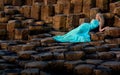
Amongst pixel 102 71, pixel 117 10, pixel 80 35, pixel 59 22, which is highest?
pixel 117 10

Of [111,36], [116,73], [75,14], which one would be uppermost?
[75,14]

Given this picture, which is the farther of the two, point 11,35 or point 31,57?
point 11,35

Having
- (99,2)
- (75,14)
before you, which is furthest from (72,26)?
(99,2)

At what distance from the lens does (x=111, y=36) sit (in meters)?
8.75

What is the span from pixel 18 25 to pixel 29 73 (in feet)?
15.5

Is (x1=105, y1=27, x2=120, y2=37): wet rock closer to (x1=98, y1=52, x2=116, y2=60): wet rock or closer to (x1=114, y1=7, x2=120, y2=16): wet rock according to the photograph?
(x1=114, y1=7, x2=120, y2=16): wet rock

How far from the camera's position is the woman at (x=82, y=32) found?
8.88 meters

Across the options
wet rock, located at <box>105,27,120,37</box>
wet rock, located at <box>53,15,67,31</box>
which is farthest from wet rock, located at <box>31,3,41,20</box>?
wet rock, located at <box>105,27,120,37</box>

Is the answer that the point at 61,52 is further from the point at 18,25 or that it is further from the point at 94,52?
the point at 18,25

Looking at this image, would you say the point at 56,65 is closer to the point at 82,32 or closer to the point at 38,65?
the point at 38,65

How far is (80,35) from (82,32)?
0.70 ft

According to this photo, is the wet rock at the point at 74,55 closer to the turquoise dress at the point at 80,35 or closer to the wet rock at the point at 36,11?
the turquoise dress at the point at 80,35

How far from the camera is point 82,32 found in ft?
30.7

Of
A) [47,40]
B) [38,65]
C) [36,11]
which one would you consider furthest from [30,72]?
[36,11]
